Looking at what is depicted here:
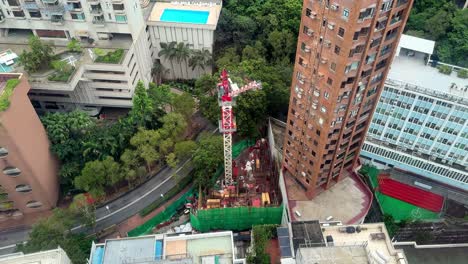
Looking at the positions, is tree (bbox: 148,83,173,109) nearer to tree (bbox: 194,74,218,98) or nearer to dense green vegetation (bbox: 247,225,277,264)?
tree (bbox: 194,74,218,98)

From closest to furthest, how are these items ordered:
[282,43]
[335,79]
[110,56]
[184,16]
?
1. [335,79]
2. [110,56]
3. [184,16]
4. [282,43]

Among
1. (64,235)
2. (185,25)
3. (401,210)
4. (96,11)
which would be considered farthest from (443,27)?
(64,235)

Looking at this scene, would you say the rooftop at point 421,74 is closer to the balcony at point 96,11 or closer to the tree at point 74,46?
the balcony at point 96,11

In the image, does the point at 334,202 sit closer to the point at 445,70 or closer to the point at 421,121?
the point at 421,121

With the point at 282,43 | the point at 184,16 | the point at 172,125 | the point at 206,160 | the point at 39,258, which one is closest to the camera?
the point at 39,258

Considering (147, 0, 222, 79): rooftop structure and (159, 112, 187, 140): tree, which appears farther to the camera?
(147, 0, 222, 79): rooftop structure

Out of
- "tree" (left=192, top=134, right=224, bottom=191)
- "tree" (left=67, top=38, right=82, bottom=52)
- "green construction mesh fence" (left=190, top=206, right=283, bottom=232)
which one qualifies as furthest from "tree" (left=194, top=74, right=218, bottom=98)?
"green construction mesh fence" (left=190, top=206, right=283, bottom=232)

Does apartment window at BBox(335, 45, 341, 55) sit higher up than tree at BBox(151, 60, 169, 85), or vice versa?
apartment window at BBox(335, 45, 341, 55)
